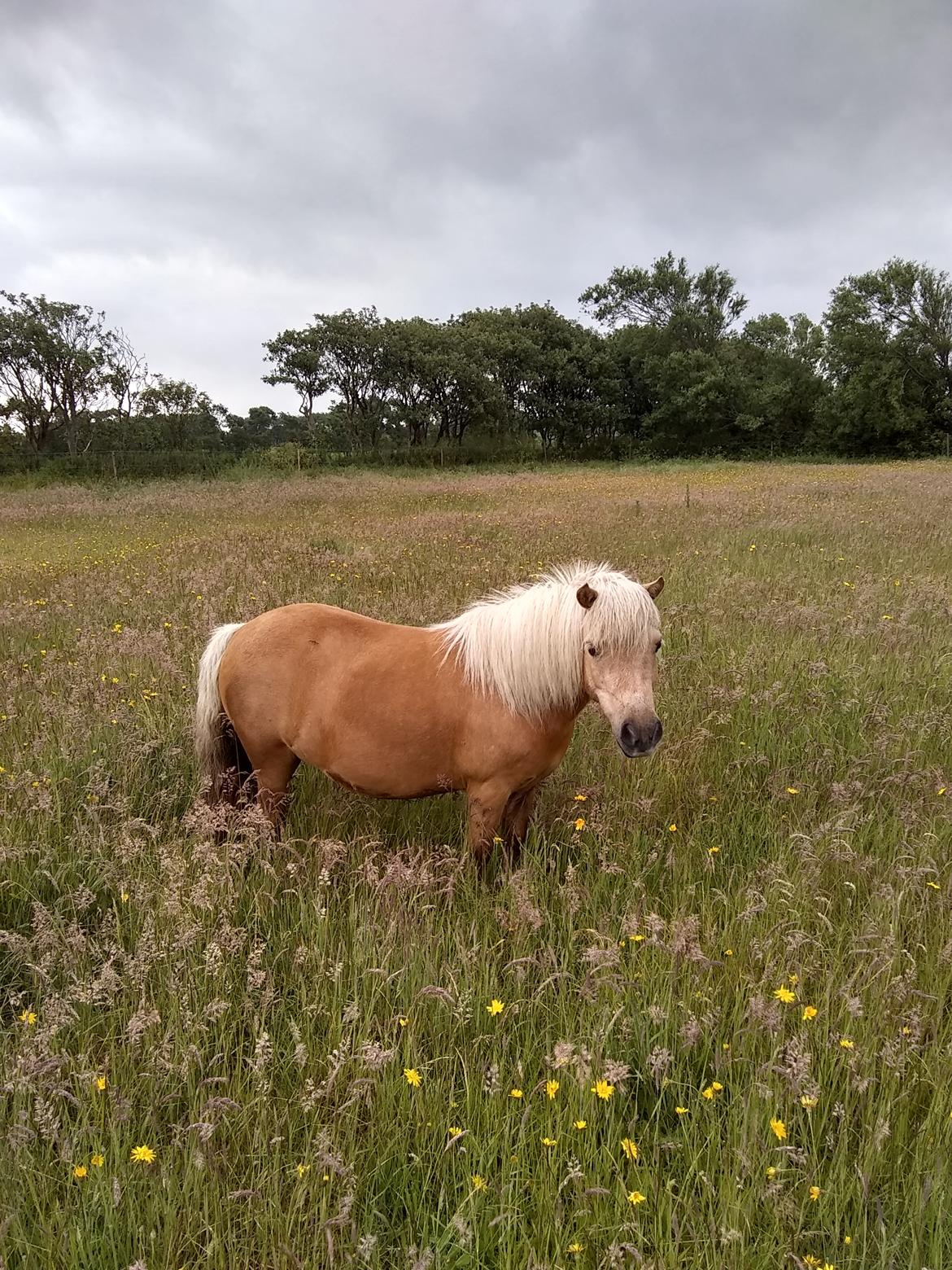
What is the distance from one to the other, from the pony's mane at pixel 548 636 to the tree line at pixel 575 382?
33.3 metres

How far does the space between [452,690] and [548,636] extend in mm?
540

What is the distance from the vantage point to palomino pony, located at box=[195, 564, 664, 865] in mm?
2734

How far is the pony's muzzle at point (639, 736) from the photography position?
8.32 ft

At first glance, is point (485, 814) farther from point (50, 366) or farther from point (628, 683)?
point (50, 366)

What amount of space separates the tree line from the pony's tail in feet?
107

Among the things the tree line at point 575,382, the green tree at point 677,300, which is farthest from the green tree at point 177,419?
the green tree at point 677,300

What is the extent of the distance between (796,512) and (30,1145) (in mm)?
14961

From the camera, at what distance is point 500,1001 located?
7.11 feet

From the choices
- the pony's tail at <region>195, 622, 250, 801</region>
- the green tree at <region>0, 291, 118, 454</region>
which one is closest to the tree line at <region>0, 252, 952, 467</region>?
the green tree at <region>0, 291, 118, 454</region>

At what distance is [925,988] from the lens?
2.27 metres

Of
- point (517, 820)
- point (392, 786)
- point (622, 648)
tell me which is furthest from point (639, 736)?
point (392, 786)

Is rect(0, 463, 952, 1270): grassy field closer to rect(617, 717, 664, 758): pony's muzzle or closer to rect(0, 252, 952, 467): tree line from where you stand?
rect(617, 717, 664, 758): pony's muzzle

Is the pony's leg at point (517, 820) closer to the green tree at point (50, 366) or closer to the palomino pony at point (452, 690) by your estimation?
the palomino pony at point (452, 690)

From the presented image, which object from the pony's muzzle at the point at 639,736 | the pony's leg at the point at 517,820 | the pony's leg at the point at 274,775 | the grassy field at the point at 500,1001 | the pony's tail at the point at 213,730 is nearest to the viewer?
the grassy field at the point at 500,1001
